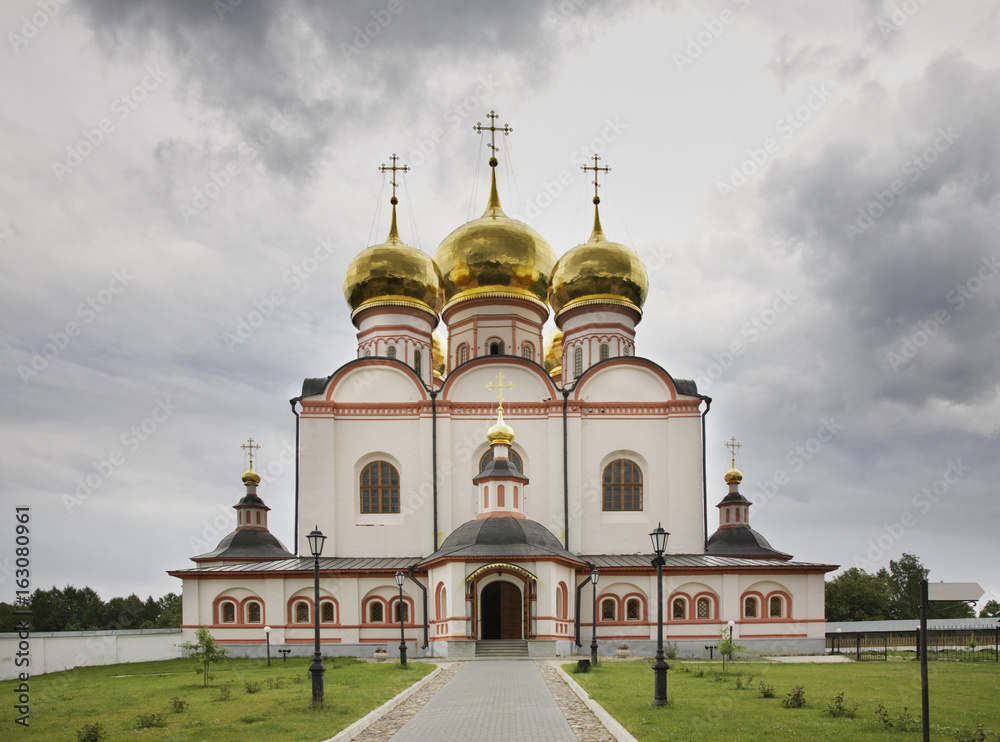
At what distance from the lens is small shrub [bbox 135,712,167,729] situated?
31.8 feet

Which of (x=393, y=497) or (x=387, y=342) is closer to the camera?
(x=393, y=497)

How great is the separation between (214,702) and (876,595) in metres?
38.6

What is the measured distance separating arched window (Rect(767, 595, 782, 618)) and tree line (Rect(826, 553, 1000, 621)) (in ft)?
59.0

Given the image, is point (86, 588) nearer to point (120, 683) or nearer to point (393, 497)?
point (393, 497)

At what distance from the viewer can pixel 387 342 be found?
29281 mm

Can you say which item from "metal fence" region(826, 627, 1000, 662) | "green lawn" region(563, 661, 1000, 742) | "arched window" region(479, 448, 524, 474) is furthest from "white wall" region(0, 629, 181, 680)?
"metal fence" region(826, 627, 1000, 662)

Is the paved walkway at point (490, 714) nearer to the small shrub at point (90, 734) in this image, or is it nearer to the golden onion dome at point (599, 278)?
the small shrub at point (90, 734)

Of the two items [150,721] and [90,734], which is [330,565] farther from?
[90,734]

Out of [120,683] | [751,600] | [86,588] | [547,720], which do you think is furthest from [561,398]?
[86,588]

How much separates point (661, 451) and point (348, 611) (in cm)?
1022

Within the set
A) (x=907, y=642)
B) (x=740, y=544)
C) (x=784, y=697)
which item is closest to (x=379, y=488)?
(x=740, y=544)

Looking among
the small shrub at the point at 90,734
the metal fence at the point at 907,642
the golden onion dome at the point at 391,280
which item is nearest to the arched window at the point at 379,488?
the golden onion dome at the point at 391,280

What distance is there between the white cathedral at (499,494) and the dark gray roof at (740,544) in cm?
33

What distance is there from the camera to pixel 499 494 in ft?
77.3
